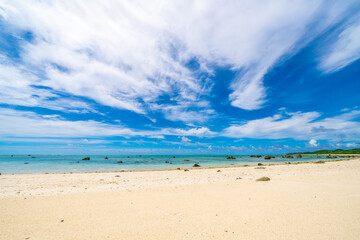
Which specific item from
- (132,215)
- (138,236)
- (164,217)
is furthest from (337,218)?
(132,215)

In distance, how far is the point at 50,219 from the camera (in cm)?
608

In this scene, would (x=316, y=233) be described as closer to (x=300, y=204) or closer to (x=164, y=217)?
(x=300, y=204)

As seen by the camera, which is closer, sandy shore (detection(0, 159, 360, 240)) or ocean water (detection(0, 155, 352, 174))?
sandy shore (detection(0, 159, 360, 240))

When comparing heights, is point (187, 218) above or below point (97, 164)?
above

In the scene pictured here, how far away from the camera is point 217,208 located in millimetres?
7168

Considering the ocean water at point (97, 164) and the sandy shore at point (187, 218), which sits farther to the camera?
the ocean water at point (97, 164)

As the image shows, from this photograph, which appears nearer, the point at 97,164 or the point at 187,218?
the point at 187,218

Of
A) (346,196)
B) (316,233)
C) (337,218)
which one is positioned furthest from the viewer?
(346,196)

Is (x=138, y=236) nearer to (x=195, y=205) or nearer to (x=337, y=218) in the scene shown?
(x=195, y=205)

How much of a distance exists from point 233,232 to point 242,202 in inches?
127

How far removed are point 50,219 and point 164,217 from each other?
4101 mm

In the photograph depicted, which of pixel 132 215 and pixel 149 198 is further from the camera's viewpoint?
pixel 149 198

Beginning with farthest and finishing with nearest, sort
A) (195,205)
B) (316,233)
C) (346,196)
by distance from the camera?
1. (346,196)
2. (195,205)
3. (316,233)

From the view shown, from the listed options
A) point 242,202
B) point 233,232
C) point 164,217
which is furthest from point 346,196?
point 164,217
